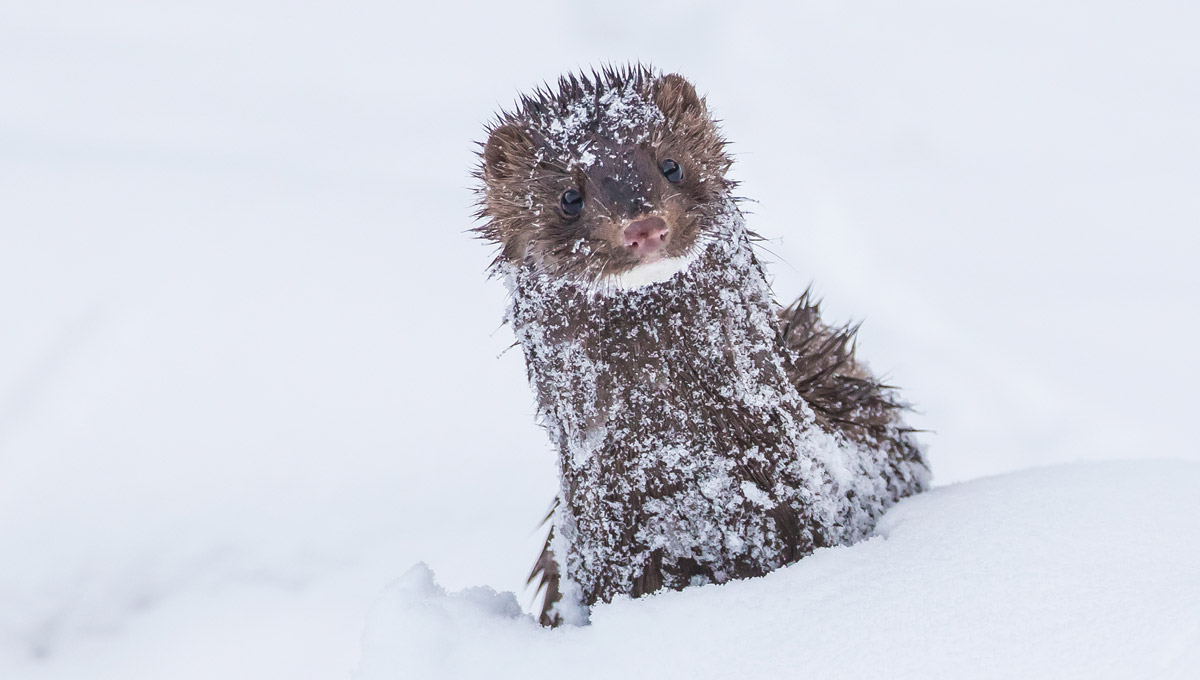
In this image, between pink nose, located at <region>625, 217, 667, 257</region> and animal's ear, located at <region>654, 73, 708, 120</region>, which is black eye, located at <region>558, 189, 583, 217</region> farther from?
animal's ear, located at <region>654, 73, 708, 120</region>

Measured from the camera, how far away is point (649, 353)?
144 centimetres

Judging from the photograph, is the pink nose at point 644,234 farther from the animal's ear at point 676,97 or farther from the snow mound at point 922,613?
the snow mound at point 922,613

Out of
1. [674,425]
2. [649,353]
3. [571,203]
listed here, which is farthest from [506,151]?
[674,425]

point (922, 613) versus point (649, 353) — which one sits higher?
point (649, 353)

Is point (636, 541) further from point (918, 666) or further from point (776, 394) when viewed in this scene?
point (918, 666)

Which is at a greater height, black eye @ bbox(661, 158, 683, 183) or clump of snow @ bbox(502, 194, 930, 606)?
black eye @ bbox(661, 158, 683, 183)

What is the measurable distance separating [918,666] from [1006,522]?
16.4 inches

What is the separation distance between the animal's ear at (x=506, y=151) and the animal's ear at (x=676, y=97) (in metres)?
0.24

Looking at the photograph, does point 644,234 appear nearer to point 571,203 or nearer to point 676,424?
point 571,203

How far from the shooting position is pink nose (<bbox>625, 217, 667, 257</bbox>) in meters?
1.33

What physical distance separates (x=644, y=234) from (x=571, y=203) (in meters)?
0.18

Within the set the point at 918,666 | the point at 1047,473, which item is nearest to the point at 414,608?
the point at 918,666

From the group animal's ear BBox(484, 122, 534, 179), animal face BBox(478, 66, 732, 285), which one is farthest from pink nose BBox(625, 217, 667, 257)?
animal's ear BBox(484, 122, 534, 179)

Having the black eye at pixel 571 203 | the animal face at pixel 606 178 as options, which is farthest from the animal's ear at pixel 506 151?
the black eye at pixel 571 203
